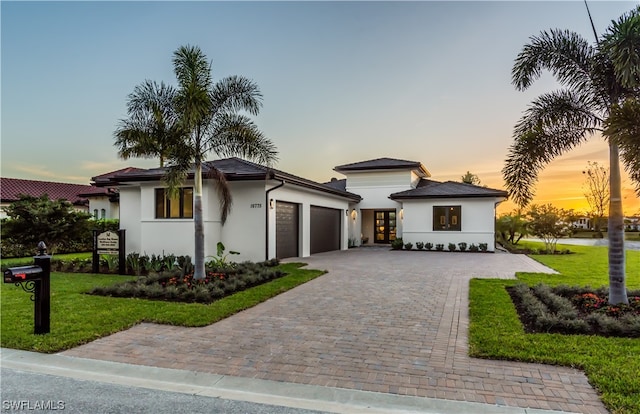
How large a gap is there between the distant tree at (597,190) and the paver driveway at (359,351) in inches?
1632

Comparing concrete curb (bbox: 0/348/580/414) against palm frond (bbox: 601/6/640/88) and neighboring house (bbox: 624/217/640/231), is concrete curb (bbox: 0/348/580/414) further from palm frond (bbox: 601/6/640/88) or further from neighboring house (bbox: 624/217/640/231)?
neighboring house (bbox: 624/217/640/231)

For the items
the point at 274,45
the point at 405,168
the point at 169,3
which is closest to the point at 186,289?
the point at 169,3

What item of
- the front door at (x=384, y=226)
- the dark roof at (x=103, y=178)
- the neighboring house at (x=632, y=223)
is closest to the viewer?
the dark roof at (x=103, y=178)

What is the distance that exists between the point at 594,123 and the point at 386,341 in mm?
6357

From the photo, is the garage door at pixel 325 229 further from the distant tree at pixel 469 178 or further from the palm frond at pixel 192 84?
the distant tree at pixel 469 178

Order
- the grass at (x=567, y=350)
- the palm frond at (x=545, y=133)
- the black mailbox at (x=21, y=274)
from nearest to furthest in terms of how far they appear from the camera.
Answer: the grass at (x=567, y=350), the black mailbox at (x=21, y=274), the palm frond at (x=545, y=133)

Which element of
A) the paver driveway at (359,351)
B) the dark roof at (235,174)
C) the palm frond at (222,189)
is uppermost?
the dark roof at (235,174)

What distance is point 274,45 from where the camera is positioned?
1452 cm

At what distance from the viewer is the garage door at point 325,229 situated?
18558mm

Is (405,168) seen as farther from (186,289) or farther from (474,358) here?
(474,358)

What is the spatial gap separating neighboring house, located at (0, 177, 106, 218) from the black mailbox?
20391mm

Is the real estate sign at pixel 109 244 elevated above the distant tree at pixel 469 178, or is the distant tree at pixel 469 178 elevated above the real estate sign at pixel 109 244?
the distant tree at pixel 469 178

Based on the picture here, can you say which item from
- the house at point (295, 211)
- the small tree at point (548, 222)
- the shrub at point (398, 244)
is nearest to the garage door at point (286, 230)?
the house at point (295, 211)

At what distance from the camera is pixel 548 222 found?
20.6 metres
